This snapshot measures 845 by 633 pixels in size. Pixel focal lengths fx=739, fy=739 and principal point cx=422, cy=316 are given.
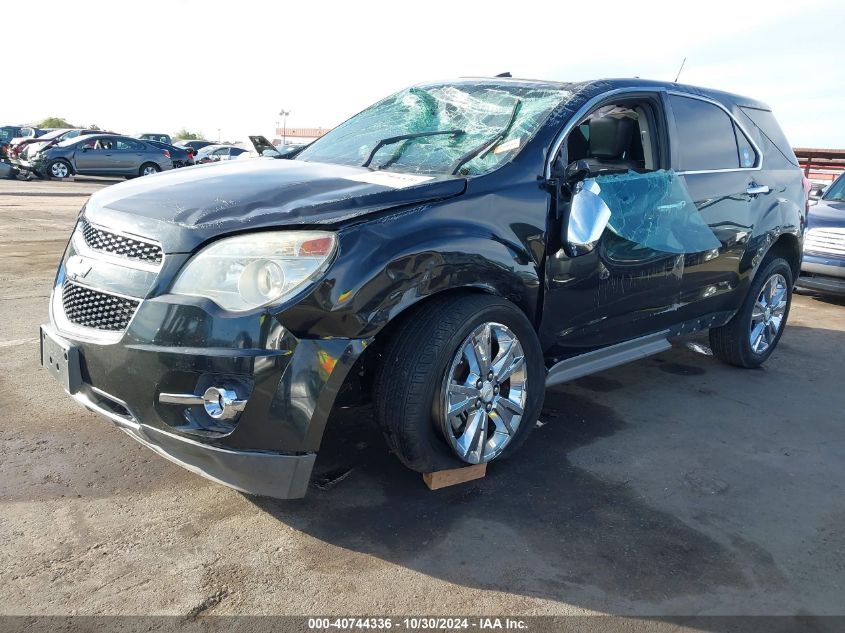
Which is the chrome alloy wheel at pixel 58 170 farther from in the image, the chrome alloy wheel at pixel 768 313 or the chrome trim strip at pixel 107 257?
the chrome alloy wheel at pixel 768 313

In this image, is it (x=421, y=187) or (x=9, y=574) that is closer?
(x=9, y=574)

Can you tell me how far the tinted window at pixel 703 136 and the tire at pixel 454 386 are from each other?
1.78m

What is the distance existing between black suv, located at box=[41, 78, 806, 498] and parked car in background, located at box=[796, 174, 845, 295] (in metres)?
3.78

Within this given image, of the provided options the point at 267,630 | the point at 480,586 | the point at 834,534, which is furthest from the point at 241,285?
the point at 834,534

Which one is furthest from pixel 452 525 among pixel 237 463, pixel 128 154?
pixel 128 154

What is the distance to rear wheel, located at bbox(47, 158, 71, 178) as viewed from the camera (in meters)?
21.8

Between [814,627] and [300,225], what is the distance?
7.25 feet

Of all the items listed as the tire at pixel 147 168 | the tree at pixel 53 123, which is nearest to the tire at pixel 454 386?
the tire at pixel 147 168

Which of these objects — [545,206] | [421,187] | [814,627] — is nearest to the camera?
[814,627]

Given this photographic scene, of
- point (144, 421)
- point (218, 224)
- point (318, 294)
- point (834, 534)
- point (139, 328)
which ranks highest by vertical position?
point (218, 224)

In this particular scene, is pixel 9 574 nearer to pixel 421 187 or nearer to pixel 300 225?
pixel 300 225

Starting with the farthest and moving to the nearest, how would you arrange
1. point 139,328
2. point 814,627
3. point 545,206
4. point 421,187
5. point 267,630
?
point 545,206 → point 421,187 → point 139,328 → point 814,627 → point 267,630

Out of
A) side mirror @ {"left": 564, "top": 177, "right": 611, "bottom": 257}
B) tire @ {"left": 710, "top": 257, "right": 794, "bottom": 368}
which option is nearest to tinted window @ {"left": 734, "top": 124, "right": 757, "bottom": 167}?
tire @ {"left": 710, "top": 257, "right": 794, "bottom": 368}

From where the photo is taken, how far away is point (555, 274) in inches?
137
